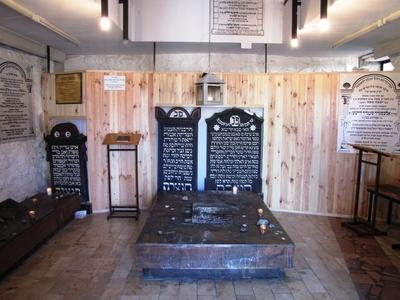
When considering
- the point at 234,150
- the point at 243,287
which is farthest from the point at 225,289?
the point at 234,150

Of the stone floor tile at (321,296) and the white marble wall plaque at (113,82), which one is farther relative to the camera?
the white marble wall plaque at (113,82)

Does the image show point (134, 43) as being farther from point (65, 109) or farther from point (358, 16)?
point (358, 16)

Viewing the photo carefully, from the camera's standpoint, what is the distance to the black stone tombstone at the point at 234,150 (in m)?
4.74

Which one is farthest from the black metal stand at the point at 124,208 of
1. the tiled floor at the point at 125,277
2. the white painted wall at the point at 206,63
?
the white painted wall at the point at 206,63

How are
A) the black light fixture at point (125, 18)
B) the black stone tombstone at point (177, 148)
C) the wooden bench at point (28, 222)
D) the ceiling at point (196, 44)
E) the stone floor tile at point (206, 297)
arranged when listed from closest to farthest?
the stone floor tile at point (206, 297) < the wooden bench at point (28, 222) < the ceiling at point (196, 44) < the black light fixture at point (125, 18) < the black stone tombstone at point (177, 148)

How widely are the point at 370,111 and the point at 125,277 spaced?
3.67m

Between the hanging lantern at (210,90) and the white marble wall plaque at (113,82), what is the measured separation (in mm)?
1089

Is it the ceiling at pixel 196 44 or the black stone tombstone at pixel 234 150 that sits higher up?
the ceiling at pixel 196 44

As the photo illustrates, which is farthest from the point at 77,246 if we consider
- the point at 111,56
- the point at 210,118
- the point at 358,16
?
the point at 358,16

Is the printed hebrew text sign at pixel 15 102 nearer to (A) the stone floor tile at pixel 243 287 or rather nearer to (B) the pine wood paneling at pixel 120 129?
(B) the pine wood paneling at pixel 120 129

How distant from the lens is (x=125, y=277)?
2971 millimetres

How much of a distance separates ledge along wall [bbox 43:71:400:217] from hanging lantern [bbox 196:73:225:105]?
1.38ft

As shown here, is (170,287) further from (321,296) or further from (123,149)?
(123,149)

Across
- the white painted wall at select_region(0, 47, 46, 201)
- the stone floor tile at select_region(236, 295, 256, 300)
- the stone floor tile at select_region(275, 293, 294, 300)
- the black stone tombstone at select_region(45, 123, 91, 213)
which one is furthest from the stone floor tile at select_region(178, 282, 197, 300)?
the white painted wall at select_region(0, 47, 46, 201)
